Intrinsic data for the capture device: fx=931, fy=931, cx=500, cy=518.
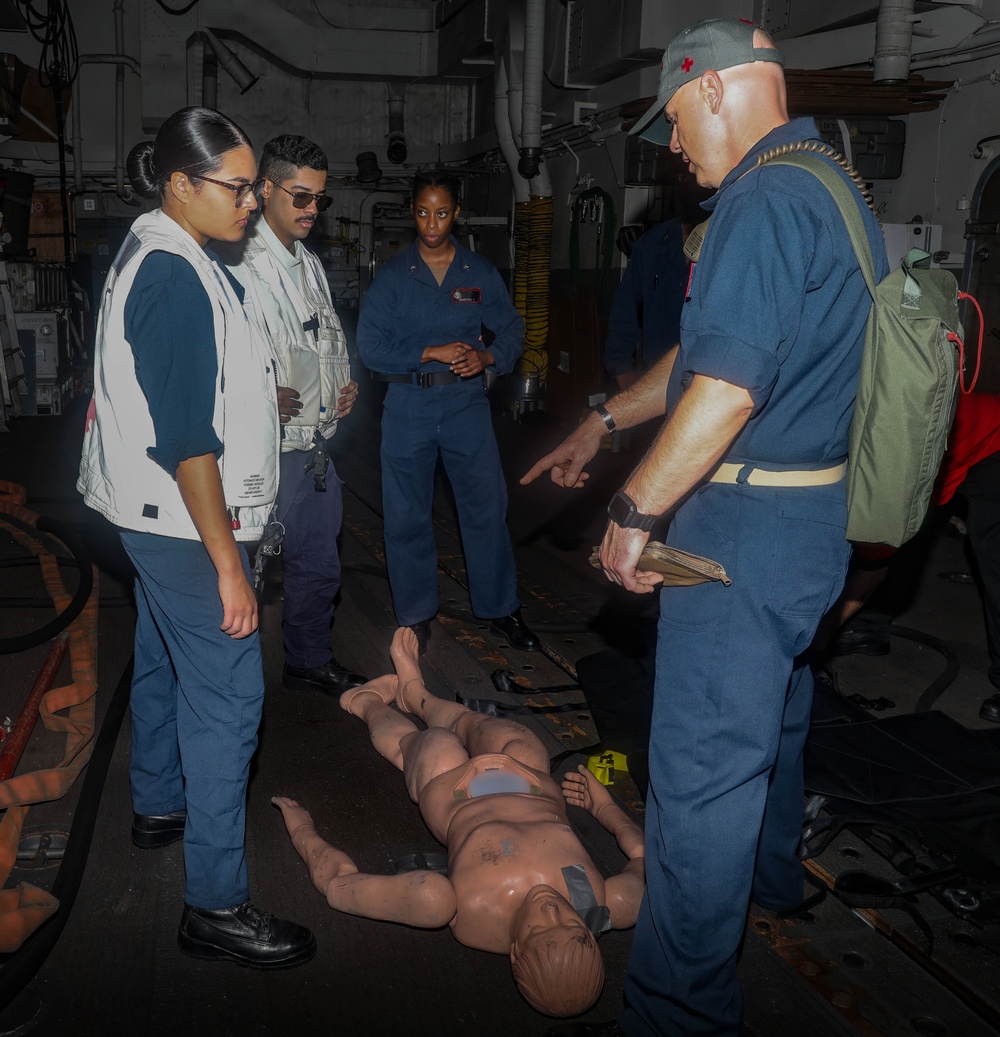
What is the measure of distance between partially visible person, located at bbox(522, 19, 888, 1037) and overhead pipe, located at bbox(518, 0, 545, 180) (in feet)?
32.5

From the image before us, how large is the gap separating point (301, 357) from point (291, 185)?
0.66 meters

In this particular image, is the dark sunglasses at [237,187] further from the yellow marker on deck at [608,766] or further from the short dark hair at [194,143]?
the yellow marker on deck at [608,766]

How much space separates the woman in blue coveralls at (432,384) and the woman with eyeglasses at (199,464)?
1.92 meters

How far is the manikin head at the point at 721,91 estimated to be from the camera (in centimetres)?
189

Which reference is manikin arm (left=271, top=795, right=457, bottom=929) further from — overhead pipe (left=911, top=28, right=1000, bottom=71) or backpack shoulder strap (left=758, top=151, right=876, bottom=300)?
overhead pipe (left=911, top=28, right=1000, bottom=71)

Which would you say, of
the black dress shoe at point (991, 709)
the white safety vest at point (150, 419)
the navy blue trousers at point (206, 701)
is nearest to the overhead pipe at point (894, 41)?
the black dress shoe at point (991, 709)

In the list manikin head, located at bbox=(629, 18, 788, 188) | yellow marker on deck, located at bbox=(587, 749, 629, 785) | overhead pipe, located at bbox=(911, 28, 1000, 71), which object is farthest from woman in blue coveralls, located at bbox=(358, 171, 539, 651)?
overhead pipe, located at bbox=(911, 28, 1000, 71)

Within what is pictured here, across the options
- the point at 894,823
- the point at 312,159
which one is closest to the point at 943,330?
the point at 894,823

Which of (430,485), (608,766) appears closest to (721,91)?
(608,766)

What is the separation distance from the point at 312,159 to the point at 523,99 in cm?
873

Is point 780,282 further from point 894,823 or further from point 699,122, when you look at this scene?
point 894,823

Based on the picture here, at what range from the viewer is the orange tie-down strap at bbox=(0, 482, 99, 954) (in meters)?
2.46

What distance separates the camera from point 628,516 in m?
1.89

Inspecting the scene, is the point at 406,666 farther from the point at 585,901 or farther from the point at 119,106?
the point at 119,106
